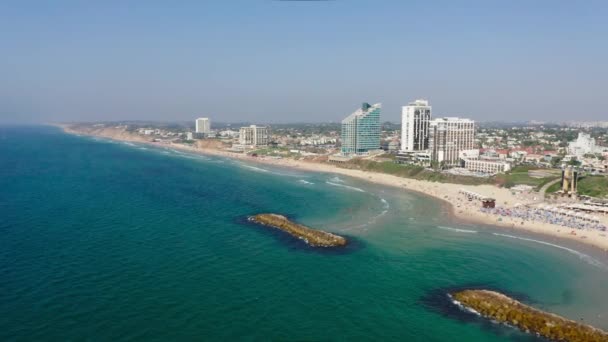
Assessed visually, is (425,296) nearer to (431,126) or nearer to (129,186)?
(129,186)

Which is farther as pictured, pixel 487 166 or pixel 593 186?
pixel 487 166

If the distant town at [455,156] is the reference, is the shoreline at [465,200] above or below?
below

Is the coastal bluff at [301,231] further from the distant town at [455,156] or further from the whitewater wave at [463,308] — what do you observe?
the distant town at [455,156]

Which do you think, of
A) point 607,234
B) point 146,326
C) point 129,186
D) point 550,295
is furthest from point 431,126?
point 146,326

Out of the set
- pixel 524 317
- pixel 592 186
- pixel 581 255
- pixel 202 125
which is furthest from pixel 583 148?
pixel 202 125

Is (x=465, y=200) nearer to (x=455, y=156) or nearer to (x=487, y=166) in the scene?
(x=487, y=166)

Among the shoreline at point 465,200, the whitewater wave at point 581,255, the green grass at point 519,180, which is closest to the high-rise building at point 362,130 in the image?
the shoreline at point 465,200
